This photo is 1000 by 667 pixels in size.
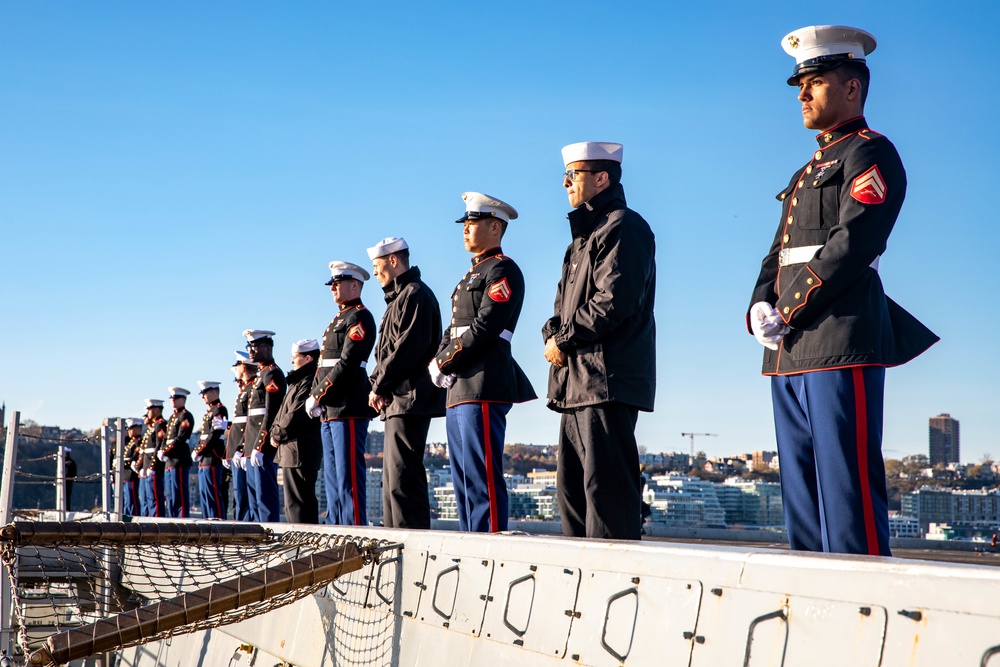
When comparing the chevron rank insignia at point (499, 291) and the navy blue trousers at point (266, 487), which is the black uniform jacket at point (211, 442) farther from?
the chevron rank insignia at point (499, 291)

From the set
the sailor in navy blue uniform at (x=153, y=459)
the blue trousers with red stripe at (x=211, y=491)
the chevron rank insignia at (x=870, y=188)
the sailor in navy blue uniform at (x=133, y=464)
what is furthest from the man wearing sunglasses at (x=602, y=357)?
the sailor in navy blue uniform at (x=133, y=464)

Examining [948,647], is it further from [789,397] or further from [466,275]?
[466,275]

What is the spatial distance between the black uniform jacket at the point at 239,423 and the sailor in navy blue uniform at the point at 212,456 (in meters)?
2.16

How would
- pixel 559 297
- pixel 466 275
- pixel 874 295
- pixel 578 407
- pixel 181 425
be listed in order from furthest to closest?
1. pixel 181 425
2. pixel 466 275
3. pixel 559 297
4. pixel 578 407
5. pixel 874 295

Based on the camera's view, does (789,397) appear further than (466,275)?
No

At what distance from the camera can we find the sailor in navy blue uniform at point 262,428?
38.0 feet

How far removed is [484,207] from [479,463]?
174 centimetres

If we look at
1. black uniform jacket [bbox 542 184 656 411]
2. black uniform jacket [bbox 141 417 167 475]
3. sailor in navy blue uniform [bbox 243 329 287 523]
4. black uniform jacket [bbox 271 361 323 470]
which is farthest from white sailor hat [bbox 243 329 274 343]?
black uniform jacket [bbox 542 184 656 411]

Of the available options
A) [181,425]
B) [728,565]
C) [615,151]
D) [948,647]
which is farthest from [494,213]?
[181,425]

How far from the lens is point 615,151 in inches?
223

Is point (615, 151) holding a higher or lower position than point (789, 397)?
higher

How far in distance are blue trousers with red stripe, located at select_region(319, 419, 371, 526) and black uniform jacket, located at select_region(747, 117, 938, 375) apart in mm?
4911

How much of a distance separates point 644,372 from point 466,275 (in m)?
2.15

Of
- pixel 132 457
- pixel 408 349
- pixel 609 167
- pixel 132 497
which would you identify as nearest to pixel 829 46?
pixel 609 167
